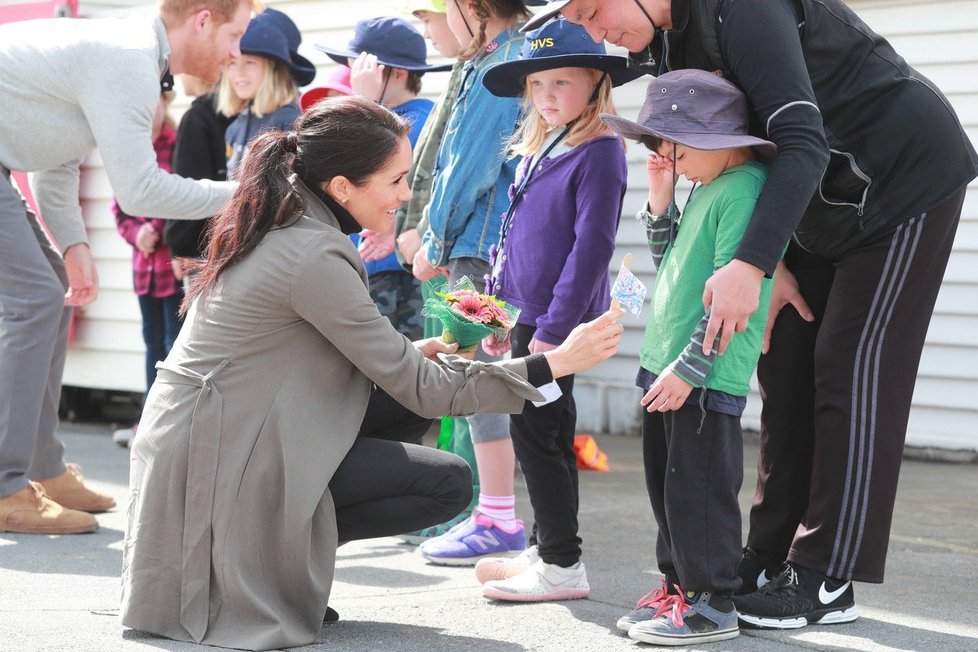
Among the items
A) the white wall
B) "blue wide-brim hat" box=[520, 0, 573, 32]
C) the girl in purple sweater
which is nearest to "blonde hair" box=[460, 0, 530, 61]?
the girl in purple sweater

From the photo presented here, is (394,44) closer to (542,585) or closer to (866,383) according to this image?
(542,585)

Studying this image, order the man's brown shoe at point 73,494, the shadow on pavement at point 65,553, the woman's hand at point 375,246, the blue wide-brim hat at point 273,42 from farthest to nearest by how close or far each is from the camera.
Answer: the blue wide-brim hat at point 273,42, the man's brown shoe at point 73,494, the woman's hand at point 375,246, the shadow on pavement at point 65,553

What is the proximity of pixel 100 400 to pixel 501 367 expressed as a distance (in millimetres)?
5847

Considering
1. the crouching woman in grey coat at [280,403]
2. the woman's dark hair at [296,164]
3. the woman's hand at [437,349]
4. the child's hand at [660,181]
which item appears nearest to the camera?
the crouching woman in grey coat at [280,403]

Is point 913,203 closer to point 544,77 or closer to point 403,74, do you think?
point 544,77

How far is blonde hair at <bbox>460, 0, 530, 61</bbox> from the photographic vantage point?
162 inches

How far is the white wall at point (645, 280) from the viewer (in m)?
5.98

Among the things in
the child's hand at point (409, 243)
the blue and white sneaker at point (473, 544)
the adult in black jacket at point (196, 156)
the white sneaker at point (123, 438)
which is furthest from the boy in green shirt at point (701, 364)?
the white sneaker at point (123, 438)

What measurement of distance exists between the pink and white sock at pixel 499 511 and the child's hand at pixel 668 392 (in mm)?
1225

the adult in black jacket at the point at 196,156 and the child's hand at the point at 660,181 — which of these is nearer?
the child's hand at the point at 660,181

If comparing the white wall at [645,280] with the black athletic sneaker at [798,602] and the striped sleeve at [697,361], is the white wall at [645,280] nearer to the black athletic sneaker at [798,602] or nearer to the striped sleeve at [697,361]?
the black athletic sneaker at [798,602]

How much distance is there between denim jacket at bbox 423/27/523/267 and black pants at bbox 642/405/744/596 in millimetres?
1279

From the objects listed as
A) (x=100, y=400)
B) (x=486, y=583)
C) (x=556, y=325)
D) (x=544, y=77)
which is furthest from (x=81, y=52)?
(x=100, y=400)

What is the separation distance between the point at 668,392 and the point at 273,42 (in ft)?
10.7
